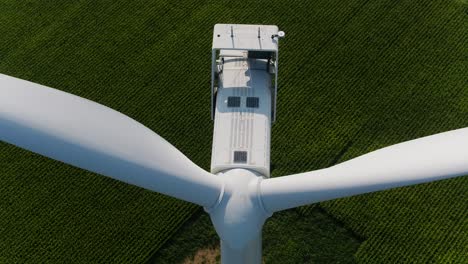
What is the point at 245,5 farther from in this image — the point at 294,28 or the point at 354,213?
the point at 354,213

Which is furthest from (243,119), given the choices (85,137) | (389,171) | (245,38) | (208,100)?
(208,100)

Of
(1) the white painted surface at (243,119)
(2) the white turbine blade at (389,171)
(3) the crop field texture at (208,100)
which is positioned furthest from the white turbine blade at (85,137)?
(3) the crop field texture at (208,100)

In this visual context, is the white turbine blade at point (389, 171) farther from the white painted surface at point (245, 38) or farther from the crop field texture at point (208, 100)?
the crop field texture at point (208, 100)

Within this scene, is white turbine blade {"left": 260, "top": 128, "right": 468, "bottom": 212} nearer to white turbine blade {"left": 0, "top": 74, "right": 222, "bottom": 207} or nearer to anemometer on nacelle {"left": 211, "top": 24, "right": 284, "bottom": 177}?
white turbine blade {"left": 0, "top": 74, "right": 222, "bottom": 207}

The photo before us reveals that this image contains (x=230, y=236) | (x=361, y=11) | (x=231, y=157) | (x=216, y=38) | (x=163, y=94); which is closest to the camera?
(x=230, y=236)

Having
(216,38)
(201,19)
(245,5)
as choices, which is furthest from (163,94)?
(216,38)

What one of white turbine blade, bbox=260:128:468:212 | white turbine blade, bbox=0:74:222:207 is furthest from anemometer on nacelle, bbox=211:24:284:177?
white turbine blade, bbox=0:74:222:207
